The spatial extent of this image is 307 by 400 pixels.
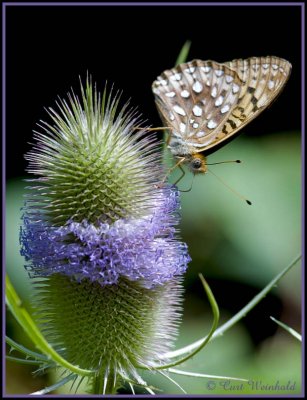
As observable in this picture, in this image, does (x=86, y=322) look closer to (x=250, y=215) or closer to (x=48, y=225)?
(x=48, y=225)

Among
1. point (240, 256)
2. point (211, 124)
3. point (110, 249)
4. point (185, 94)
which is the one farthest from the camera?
point (240, 256)

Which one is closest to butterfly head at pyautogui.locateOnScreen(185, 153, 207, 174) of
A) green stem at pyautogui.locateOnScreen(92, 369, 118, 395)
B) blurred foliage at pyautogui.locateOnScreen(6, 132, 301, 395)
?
green stem at pyautogui.locateOnScreen(92, 369, 118, 395)

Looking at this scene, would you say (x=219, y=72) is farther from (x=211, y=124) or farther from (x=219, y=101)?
(x=211, y=124)

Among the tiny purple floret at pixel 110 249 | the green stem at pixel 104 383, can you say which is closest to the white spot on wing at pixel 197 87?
the tiny purple floret at pixel 110 249

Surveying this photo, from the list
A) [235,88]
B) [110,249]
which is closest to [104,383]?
[110,249]

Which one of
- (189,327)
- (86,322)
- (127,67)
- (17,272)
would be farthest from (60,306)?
(127,67)
